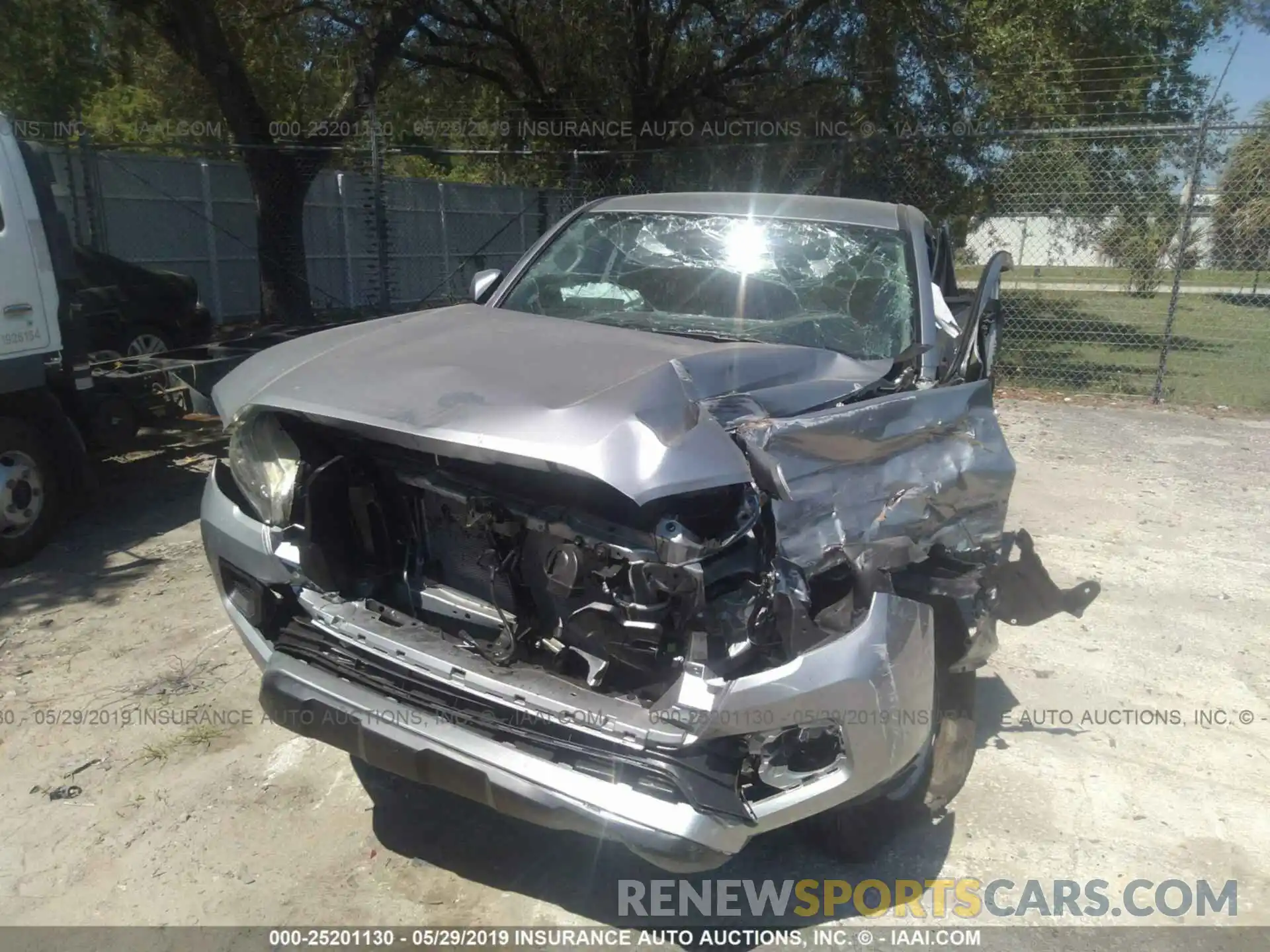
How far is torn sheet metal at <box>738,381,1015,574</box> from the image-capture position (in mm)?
2658

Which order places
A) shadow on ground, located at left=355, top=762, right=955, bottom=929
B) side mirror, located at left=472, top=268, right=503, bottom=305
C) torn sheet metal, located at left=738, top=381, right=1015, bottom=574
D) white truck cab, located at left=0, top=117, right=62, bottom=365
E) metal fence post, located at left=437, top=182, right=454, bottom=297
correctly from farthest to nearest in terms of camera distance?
metal fence post, located at left=437, top=182, right=454, bottom=297, white truck cab, located at left=0, top=117, right=62, bottom=365, side mirror, located at left=472, top=268, right=503, bottom=305, shadow on ground, located at left=355, top=762, right=955, bottom=929, torn sheet metal, located at left=738, top=381, right=1015, bottom=574

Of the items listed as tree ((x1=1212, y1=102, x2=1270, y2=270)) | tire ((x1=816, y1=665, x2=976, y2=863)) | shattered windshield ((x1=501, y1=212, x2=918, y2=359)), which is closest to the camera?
tire ((x1=816, y1=665, x2=976, y2=863))

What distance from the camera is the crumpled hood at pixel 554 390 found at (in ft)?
8.11

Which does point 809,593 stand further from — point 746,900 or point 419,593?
point 419,593

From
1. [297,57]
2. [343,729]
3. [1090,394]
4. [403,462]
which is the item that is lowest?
[1090,394]

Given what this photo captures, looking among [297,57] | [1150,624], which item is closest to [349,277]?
[297,57]

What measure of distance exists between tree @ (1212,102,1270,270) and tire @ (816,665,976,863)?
36.5 ft

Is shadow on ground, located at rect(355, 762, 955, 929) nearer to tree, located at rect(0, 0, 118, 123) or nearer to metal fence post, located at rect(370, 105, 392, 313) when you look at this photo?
metal fence post, located at rect(370, 105, 392, 313)

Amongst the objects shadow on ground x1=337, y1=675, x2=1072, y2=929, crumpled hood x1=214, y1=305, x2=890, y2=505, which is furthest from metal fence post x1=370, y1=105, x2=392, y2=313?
shadow on ground x1=337, y1=675, x2=1072, y2=929

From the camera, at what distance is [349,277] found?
52.3 ft

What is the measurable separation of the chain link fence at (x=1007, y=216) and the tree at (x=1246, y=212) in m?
→ 0.03

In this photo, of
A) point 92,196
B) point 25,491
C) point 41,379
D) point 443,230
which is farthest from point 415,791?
point 443,230

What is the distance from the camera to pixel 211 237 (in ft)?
44.1

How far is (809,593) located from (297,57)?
16.7 metres
